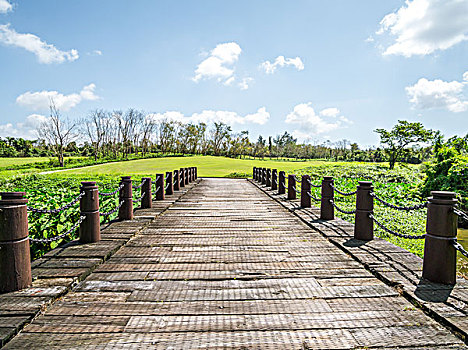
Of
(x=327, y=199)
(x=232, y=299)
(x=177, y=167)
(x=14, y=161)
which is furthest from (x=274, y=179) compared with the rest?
(x=14, y=161)

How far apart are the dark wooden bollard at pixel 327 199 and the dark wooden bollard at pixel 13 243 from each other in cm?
527

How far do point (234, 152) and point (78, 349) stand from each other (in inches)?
3087

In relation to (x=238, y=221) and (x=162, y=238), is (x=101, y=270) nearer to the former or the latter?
(x=162, y=238)

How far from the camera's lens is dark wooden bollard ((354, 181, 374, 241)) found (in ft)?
16.2

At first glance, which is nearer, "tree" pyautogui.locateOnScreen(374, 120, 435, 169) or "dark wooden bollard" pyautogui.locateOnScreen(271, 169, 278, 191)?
"dark wooden bollard" pyautogui.locateOnScreen(271, 169, 278, 191)

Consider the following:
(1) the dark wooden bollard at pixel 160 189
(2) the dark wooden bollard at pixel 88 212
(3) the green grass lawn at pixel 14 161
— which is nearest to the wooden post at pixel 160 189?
(1) the dark wooden bollard at pixel 160 189

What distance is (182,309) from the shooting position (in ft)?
9.31

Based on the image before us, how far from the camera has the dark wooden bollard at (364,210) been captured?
4949mm

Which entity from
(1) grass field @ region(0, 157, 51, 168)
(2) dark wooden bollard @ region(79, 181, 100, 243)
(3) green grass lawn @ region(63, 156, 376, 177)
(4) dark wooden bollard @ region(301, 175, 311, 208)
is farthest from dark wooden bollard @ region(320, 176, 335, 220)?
(1) grass field @ region(0, 157, 51, 168)

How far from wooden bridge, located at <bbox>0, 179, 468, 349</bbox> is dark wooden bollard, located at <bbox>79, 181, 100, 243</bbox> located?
0.18 m

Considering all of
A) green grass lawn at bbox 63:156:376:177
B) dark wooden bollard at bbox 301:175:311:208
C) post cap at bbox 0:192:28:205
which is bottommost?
green grass lawn at bbox 63:156:376:177

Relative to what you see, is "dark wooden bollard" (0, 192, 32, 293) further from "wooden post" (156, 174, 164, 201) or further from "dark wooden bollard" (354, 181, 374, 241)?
"wooden post" (156, 174, 164, 201)

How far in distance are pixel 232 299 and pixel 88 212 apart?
112 inches

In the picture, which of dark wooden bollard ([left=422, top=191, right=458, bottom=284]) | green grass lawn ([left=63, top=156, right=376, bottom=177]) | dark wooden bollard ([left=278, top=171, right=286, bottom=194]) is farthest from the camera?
green grass lawn ([left=63, top=156, right=376, bottom=177])
